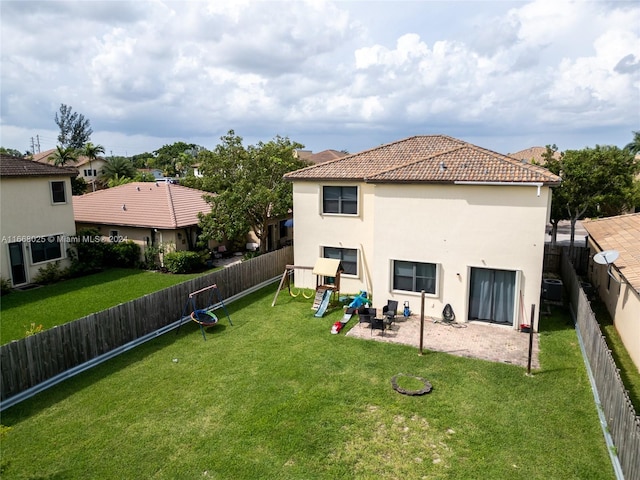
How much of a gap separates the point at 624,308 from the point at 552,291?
4471 millimetres

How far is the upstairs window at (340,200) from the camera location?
69.4 ft

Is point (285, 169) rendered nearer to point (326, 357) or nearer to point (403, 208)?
point (403, 208)

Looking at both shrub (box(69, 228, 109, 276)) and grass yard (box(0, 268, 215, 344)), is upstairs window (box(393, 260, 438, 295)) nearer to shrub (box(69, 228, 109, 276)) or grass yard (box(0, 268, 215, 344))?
grass yard (box(0, 268, 215, 344))

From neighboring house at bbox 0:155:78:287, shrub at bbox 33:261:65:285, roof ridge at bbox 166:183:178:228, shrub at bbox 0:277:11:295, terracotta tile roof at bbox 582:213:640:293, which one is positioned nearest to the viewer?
terracotta tile roof at bbox 582:213:640:293

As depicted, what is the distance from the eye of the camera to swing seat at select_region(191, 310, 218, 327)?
55.0ft

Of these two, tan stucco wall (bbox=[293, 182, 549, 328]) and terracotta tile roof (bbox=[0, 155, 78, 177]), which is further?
terracotta tile roof (bbox=[0, 155, 78, 177])

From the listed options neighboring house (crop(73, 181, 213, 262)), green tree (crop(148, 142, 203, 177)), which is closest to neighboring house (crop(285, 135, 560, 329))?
neighboring house (crop(73, 181, 213, 262))

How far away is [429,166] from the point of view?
1819 centimetres

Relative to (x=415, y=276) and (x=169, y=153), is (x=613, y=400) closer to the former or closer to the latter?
(x=415, y=276)

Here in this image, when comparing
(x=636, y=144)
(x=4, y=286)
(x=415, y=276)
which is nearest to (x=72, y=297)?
(x=4, y=286)

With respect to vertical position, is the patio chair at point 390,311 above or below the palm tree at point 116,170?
below

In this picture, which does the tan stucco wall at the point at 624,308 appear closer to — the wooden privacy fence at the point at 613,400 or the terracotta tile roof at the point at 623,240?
the terracotta tile roof at the point at 623,240

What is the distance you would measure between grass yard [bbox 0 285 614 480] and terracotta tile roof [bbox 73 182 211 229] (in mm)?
14008

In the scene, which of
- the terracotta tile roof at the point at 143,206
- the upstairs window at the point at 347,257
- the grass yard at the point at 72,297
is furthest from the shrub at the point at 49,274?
the upstairs window at the point at 347,257
